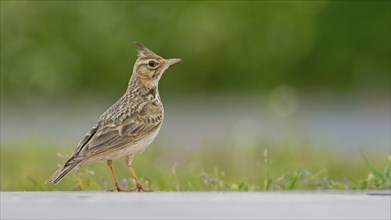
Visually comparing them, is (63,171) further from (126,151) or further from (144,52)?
(144,52)

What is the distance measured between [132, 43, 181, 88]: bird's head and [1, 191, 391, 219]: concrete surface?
0.91 meters

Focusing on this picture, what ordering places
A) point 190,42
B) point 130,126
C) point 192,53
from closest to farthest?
point 130,126
point 190,42
point 192,53

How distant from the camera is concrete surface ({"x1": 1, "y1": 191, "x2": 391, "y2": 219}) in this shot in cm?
442

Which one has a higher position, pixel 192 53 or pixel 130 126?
pixel 130 126

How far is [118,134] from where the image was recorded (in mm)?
5129

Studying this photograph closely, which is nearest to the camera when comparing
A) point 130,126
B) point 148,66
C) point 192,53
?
point 130,126

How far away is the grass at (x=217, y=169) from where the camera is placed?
6.08m

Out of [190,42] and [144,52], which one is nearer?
[144,52]

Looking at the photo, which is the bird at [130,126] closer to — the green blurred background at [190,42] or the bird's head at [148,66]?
the bird's head at [148,66]

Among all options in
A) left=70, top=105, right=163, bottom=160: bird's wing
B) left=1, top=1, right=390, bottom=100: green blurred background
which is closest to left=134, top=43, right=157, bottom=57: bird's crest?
left=70, top=105, right=163, bottom=160: bird's wing

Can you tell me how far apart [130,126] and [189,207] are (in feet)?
2.81

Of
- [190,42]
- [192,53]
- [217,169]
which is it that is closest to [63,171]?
[217,169]

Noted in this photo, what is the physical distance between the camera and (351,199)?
479 cm

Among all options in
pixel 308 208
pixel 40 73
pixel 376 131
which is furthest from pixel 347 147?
pixel 308 208
